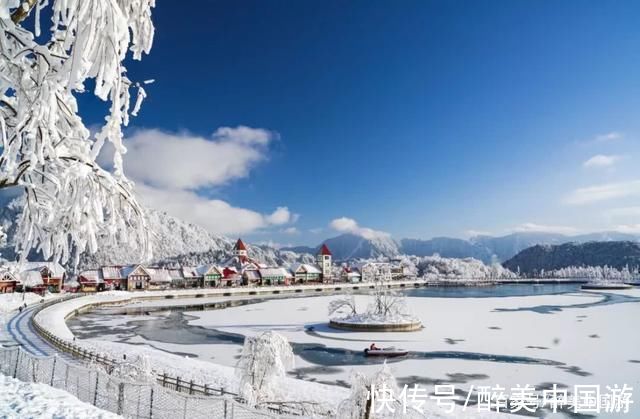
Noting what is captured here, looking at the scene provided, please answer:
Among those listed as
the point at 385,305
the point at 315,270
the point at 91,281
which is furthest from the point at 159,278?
the point at 385,305

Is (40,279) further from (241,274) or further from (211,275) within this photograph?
(241,274)

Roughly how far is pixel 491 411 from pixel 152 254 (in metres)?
16.1

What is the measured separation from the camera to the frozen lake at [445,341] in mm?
23531

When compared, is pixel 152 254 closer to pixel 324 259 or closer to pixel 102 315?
pixel 102 315

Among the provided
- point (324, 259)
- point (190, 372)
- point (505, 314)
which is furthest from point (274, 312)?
point (324, 259)

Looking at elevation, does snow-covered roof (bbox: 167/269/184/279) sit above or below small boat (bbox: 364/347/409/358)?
above

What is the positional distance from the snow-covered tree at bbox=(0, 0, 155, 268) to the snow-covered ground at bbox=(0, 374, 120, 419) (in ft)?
14.9

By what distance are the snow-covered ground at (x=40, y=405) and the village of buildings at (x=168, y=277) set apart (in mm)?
44079

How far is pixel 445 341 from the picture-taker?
1312 inches

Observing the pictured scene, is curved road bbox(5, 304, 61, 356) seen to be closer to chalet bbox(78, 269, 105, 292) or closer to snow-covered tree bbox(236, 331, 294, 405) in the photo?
snow-covered tree bbox(236, 331, 294, 405)

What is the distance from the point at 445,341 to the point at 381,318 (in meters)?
9.08

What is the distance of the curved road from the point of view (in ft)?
81.2

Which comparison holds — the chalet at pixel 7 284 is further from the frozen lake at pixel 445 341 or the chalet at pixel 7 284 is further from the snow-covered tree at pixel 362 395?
the snow-covered tree at pixel 362 395

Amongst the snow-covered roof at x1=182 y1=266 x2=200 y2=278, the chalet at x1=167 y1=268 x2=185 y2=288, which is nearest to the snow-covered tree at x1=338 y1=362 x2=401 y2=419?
the chalet at x1=167 y1=268 x2=185 y2=288
